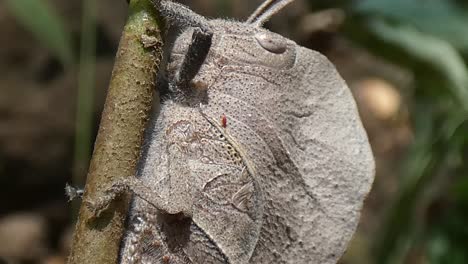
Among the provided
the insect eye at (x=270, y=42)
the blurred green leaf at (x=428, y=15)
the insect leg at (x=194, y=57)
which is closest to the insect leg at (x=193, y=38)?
the insect leg at (x=194, y=57)

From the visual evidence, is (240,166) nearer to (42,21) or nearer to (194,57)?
(194,57)

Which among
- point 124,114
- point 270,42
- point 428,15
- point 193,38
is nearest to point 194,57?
point 193,38

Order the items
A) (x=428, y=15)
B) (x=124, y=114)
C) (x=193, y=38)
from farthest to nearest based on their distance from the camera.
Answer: (x=428, y=15) < (x=193, y=38) < (x=124, y=114)

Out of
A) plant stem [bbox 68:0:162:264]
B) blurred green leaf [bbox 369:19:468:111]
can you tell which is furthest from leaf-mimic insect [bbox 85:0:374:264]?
blurred green leaf [bbox 369:19:468:111]

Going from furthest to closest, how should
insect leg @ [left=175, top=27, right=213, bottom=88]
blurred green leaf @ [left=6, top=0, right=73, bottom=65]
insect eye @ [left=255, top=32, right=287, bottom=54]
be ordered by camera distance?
blurred green leaf @ [left=6, top=0, right=73, bottom=65] → insect eye @ [left=255, top=32, right=287, bottom=54] → insect leg @ [left=175, top=27, right=213, bottom=88]

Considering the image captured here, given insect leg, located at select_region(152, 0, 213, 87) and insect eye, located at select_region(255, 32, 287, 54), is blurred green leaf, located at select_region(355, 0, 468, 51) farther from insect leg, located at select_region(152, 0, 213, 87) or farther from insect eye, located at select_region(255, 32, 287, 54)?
insect leg, located at select_region(152, 0, 213, 87)

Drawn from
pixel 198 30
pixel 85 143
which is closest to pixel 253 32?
pixel 198 30
